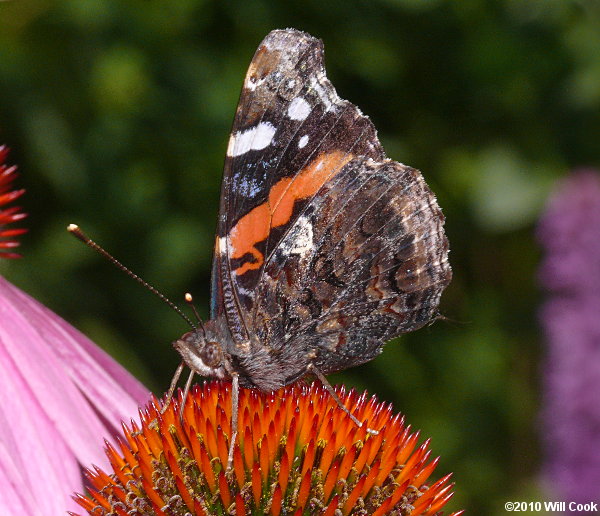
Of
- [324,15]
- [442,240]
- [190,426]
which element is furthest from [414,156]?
[190,426]

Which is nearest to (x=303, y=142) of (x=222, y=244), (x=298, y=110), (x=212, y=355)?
(x=298, y=110)

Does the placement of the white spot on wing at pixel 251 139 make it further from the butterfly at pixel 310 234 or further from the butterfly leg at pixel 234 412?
the butterfly leg at pixel 234 412

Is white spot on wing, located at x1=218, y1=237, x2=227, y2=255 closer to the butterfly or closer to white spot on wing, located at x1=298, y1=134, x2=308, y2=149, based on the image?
the butterfly

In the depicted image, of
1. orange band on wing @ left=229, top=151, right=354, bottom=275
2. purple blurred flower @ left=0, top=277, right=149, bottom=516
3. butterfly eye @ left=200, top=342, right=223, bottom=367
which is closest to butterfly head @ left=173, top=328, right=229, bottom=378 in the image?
butterfly eye @ left=200, top=342, right=223, bottom=367

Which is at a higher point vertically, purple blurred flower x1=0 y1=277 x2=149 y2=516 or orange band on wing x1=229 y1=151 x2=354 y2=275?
orange band on wing x1=229 y1=151 x2=354 y2=275

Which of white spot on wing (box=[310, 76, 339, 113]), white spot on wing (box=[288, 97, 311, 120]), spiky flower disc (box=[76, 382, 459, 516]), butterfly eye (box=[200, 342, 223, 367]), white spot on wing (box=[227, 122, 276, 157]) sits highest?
white spot on wing (box=[310, 76, 339, 113])

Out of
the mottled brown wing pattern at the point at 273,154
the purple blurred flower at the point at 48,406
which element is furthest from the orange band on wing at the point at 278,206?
the purple blurred flower at the point at 48,406
